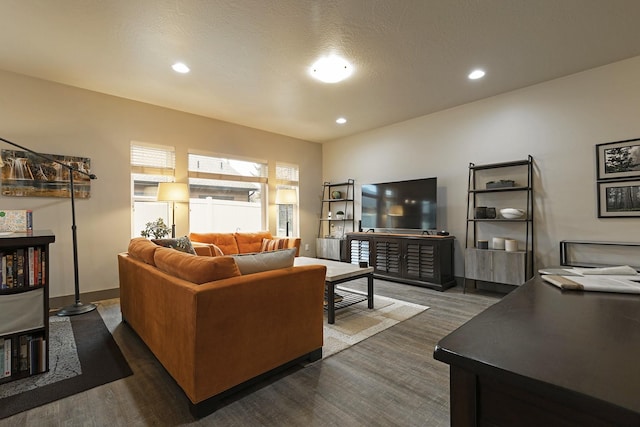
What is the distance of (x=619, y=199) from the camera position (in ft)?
11.1

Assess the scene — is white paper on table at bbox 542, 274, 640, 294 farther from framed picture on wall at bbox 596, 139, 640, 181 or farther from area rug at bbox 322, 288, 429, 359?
framed picture on wall at bbox 596, 139, 640, 181

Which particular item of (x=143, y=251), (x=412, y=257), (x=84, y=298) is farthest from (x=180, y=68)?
(x=412, y=257)

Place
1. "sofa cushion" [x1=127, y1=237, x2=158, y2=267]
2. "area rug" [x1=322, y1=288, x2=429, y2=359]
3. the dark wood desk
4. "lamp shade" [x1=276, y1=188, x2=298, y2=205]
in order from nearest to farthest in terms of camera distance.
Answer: the dark wood desk < "sofa cushion" [x1=127, y1=237, x2=158, y2=267] < "area rug" [x1=322, y1=288, x2=429, y2=359] < "lamp shade" [x1=276, y1=188, x2=298, y2=205]

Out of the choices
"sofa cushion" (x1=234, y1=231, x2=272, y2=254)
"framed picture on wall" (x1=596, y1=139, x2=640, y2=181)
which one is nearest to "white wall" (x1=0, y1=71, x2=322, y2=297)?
"sofa cushion" (x1=234, y1=231, x2=272, y2=254)

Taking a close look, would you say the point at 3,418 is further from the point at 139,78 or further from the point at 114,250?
the point at 139,78

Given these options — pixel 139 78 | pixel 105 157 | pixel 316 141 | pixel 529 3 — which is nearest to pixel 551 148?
pixel 529 3

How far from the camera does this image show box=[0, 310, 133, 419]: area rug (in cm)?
190

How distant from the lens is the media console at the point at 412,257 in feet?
14.7

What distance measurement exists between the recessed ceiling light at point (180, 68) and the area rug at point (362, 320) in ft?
10.7

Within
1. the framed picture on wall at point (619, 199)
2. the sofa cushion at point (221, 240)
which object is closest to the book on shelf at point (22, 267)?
the sofa cushion at point (221, 240)

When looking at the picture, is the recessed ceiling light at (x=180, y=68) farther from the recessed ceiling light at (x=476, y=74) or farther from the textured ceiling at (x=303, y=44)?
the recessed ceiling light at (x=476, y=74)

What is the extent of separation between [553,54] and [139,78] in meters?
4.76

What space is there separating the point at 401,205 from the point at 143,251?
398cm

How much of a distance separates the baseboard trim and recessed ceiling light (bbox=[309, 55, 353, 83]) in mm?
3993
